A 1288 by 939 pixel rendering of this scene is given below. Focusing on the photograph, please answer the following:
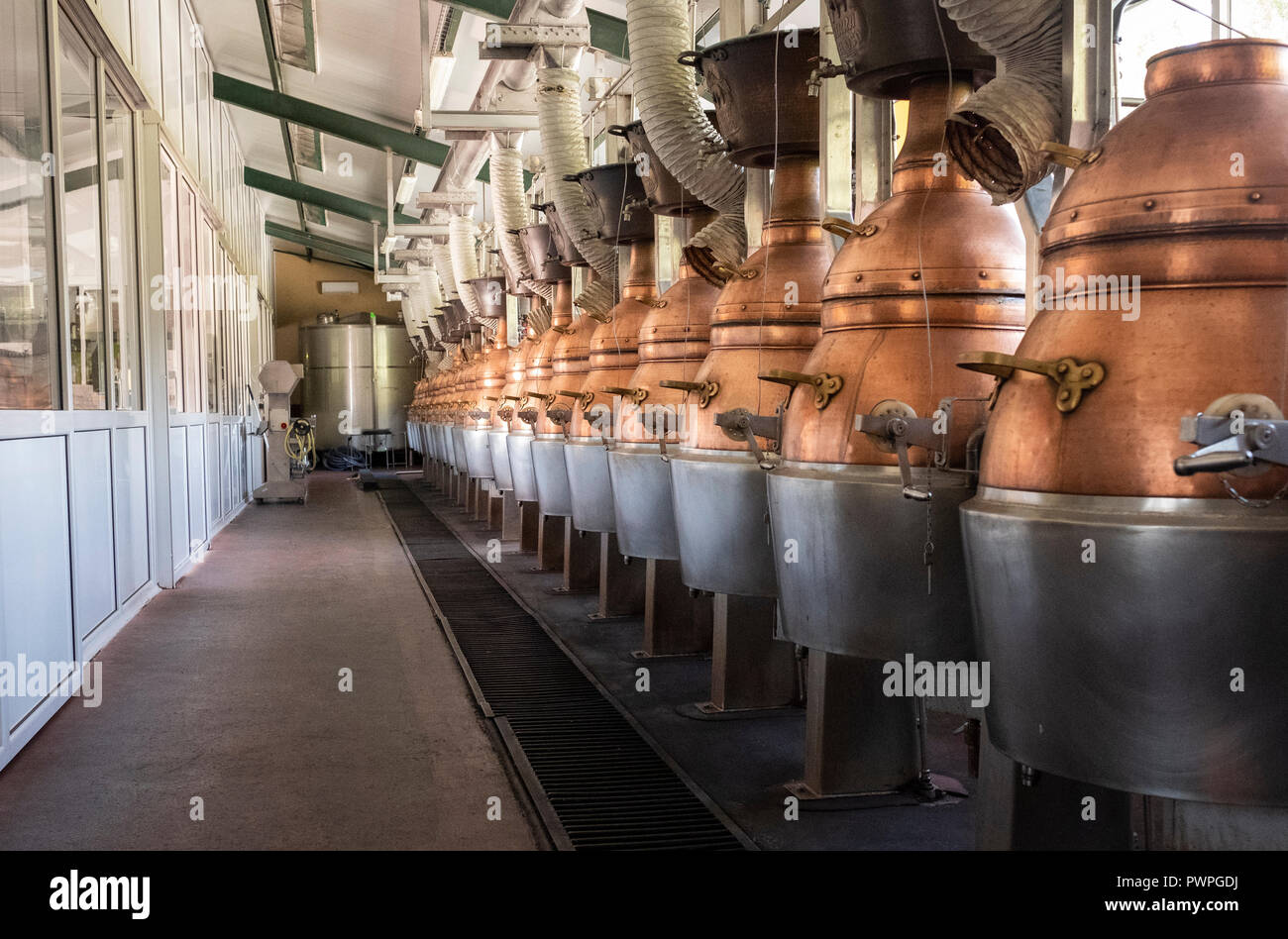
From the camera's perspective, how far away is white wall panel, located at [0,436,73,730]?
3562 mm

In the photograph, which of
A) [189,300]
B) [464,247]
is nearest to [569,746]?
[189,300]

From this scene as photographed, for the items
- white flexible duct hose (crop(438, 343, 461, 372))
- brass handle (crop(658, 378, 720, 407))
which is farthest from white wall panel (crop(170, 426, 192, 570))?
white flexible duct hose (crop(438, 343, 461, 372))

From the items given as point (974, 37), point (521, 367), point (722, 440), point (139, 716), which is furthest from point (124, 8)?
point (974, 37)

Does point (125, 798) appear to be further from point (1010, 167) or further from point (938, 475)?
point (1010, 167)

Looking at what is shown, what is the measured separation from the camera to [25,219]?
160 inches

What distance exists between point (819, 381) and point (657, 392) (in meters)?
1.87

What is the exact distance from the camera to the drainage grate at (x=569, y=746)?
3092 mm

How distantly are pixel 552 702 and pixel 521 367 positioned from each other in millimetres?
4584

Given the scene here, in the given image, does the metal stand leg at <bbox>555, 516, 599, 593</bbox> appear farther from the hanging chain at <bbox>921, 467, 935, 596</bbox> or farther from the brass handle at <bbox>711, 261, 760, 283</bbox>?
the hanging chain at <bbox>921, 467, 935, 596</bbox>

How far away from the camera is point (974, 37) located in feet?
8.92

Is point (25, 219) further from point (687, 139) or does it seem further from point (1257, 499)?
point (1257, 499)

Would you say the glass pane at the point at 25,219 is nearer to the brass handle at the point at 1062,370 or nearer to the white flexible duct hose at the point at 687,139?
the white flexible duct hose at the point at 687,139
